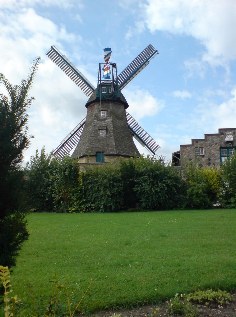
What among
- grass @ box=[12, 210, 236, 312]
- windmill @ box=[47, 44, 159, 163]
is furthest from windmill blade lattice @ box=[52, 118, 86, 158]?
grass @ box=[12, 210, 236, 312]

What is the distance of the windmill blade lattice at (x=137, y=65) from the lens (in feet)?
134

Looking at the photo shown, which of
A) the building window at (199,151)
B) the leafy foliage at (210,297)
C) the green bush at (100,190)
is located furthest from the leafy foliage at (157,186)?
the leafy foliage at (210,297)

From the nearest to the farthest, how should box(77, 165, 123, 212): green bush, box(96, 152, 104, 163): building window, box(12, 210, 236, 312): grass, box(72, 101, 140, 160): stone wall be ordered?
box(12, 210, 236, 312): grass < box(77, 165, 123, 212): green bush < box(96, 152, 104, 163): building window < box(72, 101, 140, 160): stone wall

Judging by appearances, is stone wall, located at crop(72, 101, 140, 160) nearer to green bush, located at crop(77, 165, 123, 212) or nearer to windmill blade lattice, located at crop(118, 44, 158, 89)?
windmill blade lattice, located at crop(118, 44, 158, 89)

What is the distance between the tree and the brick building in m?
34.3

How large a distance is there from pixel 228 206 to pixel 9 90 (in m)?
25.0

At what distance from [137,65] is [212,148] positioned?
11.9 metres

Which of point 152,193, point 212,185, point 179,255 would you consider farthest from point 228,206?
point 179,255

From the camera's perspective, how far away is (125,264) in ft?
29.7

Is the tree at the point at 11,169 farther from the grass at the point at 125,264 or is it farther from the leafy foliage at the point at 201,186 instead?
the leafy foliage at the point at 201,186

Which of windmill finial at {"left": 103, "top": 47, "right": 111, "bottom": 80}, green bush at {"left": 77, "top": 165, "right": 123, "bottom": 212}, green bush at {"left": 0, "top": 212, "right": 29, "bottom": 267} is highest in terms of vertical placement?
windmill finial at {"left": 103, "top": 47, "right": 111, "bottom": 80}

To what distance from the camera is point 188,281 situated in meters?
7.65

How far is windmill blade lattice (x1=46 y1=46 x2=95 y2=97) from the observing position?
41.2 meters

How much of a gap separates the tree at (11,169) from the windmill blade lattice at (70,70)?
117 ft
